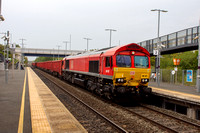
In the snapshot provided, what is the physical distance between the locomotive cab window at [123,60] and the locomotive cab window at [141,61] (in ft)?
1.58

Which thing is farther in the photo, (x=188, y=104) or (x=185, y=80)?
(x=185, y=80)

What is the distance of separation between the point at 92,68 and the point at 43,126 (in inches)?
346

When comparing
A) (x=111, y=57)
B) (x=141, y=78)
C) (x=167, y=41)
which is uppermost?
(x=167, y=41)

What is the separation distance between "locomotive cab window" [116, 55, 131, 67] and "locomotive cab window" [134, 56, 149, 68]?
0.48 meters

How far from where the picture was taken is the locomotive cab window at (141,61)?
12823 mm

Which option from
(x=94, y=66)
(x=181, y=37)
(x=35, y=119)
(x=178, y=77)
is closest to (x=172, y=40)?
(x=181, y=37)

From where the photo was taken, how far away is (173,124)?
29.7 ft

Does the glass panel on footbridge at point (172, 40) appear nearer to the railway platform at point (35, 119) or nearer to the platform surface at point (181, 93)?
the platform surface at point (181, 93)

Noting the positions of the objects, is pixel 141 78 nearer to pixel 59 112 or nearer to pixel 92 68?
pixel 92 68

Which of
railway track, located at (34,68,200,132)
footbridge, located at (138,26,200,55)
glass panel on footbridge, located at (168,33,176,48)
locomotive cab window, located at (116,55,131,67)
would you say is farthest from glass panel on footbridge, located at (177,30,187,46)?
railway track, located at (34,68,200,132)

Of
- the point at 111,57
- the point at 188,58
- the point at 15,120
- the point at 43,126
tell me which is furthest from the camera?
the point at 188,58

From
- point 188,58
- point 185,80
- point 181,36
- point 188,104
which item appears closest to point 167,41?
point 181,36

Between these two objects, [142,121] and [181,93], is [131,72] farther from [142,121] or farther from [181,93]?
[181,93]

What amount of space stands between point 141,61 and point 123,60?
4.17ft
